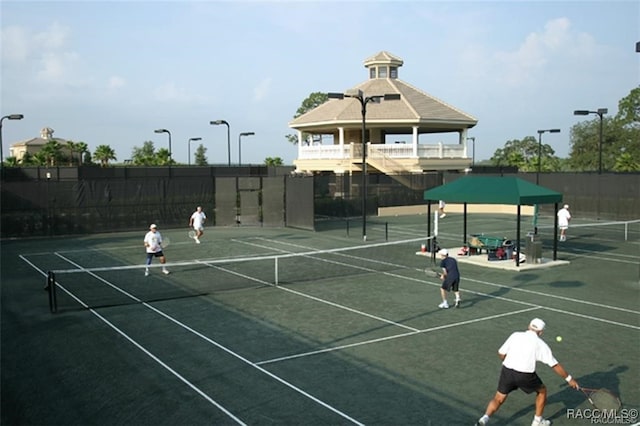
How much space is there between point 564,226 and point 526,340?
71.6 ft

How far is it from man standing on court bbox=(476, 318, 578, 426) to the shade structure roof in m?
13.9

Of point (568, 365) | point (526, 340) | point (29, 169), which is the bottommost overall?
point (568, 365)

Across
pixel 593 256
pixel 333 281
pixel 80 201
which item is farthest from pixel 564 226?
pixel 80 201

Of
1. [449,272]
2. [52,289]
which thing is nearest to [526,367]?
[449,272]

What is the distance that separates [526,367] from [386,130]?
5357 centimetres

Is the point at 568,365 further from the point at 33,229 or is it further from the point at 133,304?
the point at 33,229

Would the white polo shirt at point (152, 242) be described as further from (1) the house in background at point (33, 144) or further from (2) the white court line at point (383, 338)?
(1) the house in background at point (33, 144)

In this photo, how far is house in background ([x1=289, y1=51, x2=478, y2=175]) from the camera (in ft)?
172

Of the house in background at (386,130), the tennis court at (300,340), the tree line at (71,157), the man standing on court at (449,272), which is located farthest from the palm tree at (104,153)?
the man standing on court at (449,272)

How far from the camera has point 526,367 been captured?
28.9 ft

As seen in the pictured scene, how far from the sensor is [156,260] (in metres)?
24.9

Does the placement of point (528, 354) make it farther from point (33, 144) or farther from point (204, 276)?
point (33, 144)

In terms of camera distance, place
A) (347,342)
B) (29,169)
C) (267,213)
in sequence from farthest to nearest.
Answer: (29,169), (267,213), (347,342)

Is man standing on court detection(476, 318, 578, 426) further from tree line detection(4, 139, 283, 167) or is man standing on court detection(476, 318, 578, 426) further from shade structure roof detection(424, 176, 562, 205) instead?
tree line detection(4, 139, 283, 167)
